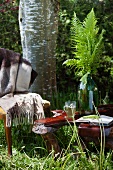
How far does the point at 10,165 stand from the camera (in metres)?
3.21

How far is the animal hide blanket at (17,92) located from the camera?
373cm

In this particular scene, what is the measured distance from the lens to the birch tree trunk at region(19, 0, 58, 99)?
4.54 meters

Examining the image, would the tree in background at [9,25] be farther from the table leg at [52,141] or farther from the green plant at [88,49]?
the table leg at [52,141]

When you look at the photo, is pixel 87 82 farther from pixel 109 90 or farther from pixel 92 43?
pixel 109 90

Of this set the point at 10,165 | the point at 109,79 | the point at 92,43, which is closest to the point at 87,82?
the point at 92,43

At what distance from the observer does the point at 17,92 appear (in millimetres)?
4066

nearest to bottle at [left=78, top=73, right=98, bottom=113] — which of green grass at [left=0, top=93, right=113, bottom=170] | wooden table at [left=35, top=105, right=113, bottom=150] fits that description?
wooden table at [left=35, top=105, right=113, bottom=150]

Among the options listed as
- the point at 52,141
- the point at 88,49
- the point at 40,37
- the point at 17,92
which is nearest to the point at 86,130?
the point at 52,141

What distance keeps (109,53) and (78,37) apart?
2094mm

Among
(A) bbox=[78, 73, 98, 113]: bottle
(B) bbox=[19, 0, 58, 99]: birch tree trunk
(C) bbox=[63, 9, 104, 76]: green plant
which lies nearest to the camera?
(A) bbox=[78, 73, 98, 113]: bottle

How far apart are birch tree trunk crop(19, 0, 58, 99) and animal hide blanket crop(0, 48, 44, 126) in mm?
424

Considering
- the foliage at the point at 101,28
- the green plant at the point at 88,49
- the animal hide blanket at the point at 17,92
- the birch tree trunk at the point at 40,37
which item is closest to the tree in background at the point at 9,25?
the foliage at the point at 101,28

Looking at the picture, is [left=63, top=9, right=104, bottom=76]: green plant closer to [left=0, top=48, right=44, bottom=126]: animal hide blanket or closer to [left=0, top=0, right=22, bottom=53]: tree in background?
[left=0, top=48, right=44, bottom=126]: animal hide blanket

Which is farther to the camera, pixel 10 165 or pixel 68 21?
pixel 68 21
